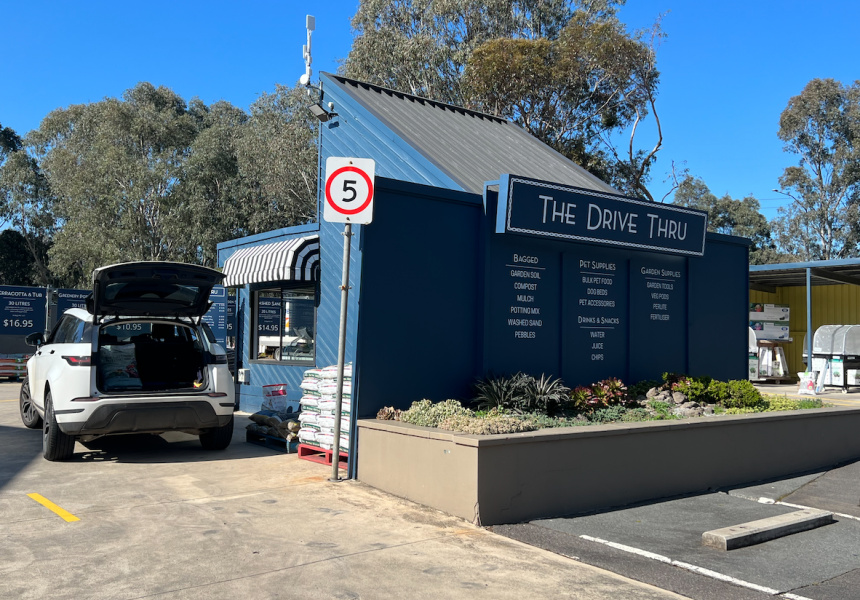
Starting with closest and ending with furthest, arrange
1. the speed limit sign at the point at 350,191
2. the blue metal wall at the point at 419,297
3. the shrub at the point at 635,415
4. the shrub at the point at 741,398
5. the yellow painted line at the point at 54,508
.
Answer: the yellow painted line at the point at 54,508, the speed limit sign at the point at 350,191, the blue metal wall at the point at 419,297, the shrub at the point at 635,415, the shrub at the point at 741,398

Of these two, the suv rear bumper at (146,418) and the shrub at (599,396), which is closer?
the suv rear bumper at (146,418)

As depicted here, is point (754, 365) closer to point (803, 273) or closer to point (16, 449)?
point (803, 273)

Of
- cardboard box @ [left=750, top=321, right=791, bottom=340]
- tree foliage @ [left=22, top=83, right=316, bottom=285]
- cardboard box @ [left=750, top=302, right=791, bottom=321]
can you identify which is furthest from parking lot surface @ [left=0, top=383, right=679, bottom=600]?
tree foliage @ [left=22, top=83, right=316, bottom=285]

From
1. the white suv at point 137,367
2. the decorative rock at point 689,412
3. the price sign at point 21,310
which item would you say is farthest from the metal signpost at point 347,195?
the price sign at point 21,310

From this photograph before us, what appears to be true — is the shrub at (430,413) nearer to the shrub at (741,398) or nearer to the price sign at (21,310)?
the shrub at (741,398)

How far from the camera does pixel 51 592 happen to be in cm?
438

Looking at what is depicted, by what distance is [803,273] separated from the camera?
25375mm

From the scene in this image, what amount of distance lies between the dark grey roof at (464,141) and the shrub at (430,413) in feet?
9.70

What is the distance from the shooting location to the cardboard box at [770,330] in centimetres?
2773

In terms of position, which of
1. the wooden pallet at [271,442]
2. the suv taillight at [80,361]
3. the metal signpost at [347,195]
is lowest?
the wooden pallet at [271,442]

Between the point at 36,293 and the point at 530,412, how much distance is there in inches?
734

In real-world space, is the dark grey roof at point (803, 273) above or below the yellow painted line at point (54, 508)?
above

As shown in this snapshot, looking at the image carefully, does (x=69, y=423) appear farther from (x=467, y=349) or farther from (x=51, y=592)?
(x=467, y=349)

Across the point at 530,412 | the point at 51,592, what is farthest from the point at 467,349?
the point at 51,592
